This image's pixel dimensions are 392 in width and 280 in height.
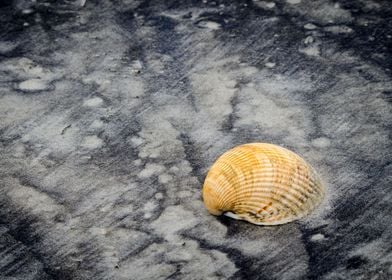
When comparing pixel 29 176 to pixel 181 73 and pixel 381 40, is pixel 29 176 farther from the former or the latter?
pixel 381 40

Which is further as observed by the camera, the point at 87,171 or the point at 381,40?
the point at 381,40

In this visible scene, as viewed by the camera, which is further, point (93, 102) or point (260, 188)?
point (93, 102)

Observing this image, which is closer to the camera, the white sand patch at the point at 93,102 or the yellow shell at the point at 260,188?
the yellow shell at the point at 260,188

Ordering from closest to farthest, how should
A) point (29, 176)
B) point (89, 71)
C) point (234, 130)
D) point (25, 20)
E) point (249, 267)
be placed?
point (249, 267), point (29, 176), point (234, 130), point (89, 71), point (25, 20)

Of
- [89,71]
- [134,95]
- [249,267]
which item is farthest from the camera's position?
[89,71]

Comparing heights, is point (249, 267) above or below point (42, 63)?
below

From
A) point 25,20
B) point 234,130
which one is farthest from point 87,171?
point 25,20

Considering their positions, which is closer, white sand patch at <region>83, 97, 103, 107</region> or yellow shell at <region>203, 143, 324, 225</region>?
yellow shell at <region>203, 143, 324, 225</region>

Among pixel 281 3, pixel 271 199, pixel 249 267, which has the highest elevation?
pixel 281 3
